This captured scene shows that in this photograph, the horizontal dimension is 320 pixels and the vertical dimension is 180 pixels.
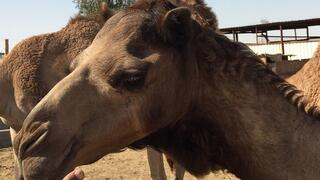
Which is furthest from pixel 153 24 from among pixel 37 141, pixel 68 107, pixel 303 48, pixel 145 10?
pixel 303 48

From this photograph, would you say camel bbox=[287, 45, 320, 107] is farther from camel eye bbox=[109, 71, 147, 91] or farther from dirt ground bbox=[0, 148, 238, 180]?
dirt ground bbox=[0, 148, 238, 180]

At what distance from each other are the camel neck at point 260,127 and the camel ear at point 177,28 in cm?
21

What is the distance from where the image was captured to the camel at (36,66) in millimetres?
6859

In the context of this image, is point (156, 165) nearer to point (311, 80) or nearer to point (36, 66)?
point (36, 66)

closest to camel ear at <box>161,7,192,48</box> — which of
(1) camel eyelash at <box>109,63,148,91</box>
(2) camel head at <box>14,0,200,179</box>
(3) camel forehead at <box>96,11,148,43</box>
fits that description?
(2) camel head at <box>14,0,200,179</box>

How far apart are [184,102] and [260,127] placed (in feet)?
1.20

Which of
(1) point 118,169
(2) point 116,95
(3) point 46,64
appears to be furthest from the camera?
(1) point 118,169

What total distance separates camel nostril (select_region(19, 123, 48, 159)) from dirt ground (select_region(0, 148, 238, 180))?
5.41 meters

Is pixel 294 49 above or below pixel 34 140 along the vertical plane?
below

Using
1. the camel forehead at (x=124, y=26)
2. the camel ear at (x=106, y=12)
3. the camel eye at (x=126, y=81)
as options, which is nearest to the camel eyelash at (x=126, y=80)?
the camel eye at (x=126, y=81)

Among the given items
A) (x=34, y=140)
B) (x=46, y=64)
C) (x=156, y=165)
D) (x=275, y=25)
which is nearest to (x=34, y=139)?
(x=34, y=140)

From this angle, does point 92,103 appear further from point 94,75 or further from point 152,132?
point 152,132

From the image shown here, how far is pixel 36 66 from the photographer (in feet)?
23.0

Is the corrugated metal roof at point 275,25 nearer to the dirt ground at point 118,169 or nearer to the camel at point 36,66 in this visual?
the dirt ground at point 118,169
